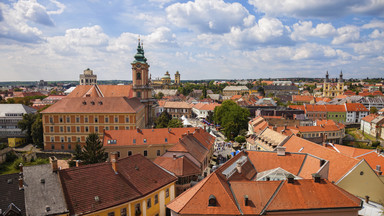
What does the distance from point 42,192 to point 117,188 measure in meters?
5.62

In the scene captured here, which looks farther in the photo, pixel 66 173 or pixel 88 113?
pixel 88 113

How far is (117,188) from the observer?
72.2ft

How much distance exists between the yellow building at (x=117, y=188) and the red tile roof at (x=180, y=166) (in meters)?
3.93

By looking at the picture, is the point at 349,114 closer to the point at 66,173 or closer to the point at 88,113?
the point at 88,113

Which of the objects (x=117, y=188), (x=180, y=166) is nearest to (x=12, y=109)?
(x=180, y=166)

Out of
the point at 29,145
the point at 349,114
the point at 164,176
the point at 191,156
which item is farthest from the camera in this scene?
the point at 349,114

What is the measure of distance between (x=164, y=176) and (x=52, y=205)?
1058 centimetres

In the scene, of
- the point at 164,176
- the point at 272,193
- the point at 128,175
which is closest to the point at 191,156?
the point at 164,176

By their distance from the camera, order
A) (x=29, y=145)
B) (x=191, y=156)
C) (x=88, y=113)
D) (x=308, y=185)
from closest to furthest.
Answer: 1. (x=308, y=185)
2. (x=191, y=156)
3. (x=88, y=113)
4. (x=29, y=145)

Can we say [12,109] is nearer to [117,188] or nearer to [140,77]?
[140,77]

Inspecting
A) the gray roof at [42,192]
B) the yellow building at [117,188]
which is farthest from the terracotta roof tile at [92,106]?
the gray roof at [42,192]

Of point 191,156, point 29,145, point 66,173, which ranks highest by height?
point 66,173

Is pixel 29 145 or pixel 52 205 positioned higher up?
pixel 52 205

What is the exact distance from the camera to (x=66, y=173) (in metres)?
21.6
